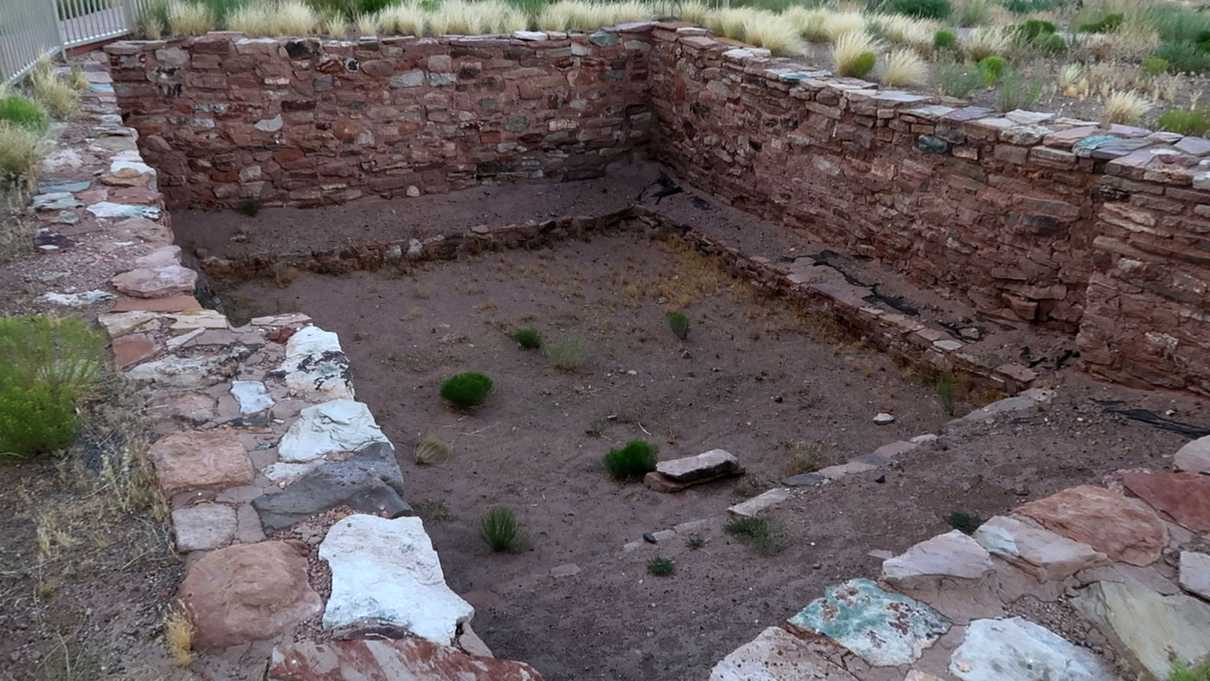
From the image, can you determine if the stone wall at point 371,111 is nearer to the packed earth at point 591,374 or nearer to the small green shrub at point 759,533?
the packed earth at point 591,374

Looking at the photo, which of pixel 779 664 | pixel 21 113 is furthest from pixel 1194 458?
pixel 21 113

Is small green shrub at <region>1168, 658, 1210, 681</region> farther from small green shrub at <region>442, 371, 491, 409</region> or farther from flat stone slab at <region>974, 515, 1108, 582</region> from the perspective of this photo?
small green shrub at <region>442, 371, 491, 409</region>

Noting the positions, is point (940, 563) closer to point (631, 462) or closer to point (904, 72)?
point (631, 462)

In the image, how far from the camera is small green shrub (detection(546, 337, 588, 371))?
6984mm

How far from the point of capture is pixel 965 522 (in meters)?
4.50

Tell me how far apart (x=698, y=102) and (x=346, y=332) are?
14.0 feet

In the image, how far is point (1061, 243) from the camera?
20.1 feet

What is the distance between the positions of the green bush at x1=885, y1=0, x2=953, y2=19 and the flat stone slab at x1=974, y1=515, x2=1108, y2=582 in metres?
10.1

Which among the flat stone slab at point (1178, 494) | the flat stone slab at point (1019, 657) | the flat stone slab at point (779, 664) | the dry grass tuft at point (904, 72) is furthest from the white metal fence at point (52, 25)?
the flat stone slab at point (1178, 494)

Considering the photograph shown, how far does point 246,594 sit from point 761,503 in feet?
9.30

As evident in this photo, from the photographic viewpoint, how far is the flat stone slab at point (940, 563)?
3.36 meters

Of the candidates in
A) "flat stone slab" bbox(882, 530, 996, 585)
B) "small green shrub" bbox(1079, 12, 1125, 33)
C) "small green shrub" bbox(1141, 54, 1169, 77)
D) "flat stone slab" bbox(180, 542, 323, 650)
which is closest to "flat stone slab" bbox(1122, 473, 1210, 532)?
"flat stone slab" bbox(882, 530, 996, 585)

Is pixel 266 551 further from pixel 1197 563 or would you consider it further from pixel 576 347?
pixel 576 347

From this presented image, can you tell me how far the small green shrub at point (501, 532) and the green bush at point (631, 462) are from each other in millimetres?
902
